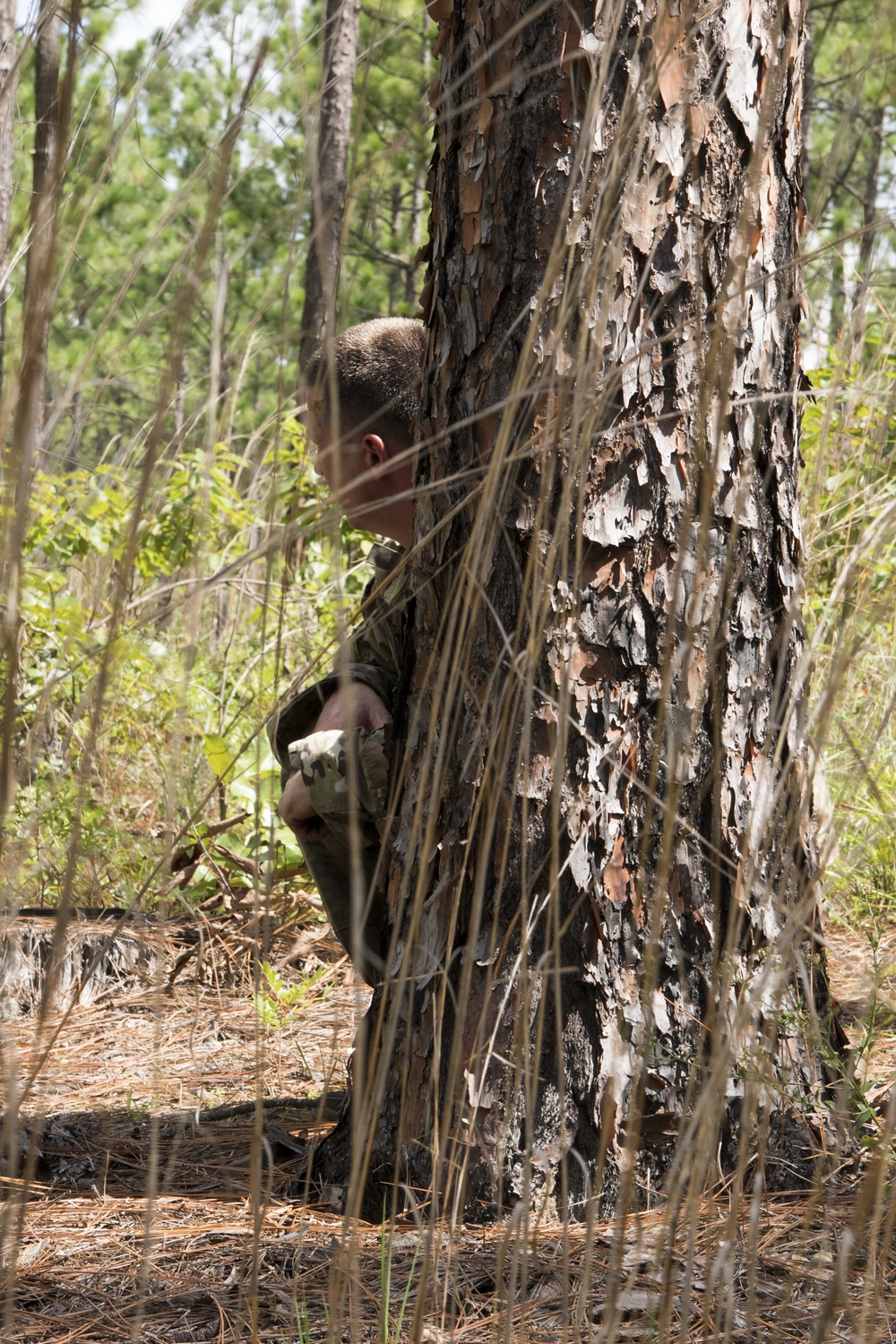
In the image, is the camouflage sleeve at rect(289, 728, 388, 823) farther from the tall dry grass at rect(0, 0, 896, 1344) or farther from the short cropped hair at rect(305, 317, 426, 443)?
the short cropped hair at rect(305, 317, 426, 443)

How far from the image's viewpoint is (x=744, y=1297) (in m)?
1.02

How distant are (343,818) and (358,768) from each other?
0.15 metres

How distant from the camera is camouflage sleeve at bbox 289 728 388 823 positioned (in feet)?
4.71

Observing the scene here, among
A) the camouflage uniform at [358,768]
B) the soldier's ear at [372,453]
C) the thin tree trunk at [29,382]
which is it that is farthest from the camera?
the soldier's ear at [372,453]

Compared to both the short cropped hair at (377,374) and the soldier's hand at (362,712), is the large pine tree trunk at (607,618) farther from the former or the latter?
the short cropped hair at (377,374)

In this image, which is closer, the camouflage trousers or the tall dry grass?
the tall dry grass

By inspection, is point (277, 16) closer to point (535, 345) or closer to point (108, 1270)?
point (535, 345)

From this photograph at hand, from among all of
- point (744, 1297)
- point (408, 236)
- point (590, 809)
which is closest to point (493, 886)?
point (590, 809)

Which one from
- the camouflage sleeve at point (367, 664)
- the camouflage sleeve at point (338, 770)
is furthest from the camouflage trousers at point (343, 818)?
the camouflage sleeve at point (367, 664)

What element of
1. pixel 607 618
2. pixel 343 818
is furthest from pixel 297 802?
pixel 607 618

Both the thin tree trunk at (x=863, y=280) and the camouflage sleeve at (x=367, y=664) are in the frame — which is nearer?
the thin tree trunk at (x=863, y=280)

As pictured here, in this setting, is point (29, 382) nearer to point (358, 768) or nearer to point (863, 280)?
point (863, 280)

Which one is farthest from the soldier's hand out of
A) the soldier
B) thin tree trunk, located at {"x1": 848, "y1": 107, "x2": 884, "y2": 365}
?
thin tree trunk, located at {"x1": 848, "y1": 107, "x2": 884, "y2": 365}

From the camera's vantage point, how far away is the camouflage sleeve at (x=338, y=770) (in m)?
1.43
